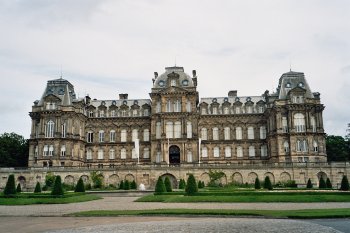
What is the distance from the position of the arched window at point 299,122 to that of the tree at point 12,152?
171ft

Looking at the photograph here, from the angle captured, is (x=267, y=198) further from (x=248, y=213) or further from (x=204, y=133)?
(x=204, y=133)

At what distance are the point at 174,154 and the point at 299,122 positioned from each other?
22.5 m

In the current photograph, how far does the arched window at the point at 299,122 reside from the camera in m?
62.9

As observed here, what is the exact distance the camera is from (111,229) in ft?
54.2

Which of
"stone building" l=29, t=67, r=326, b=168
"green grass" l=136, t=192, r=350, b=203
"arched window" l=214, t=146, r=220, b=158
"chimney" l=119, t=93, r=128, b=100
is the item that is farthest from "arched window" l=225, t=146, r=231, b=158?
"green grass" l=136, t=192, r=350, b=203

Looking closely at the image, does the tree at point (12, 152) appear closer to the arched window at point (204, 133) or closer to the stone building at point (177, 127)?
the stone building at point (177, 127)

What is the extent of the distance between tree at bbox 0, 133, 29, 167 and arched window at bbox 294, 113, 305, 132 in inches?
2051

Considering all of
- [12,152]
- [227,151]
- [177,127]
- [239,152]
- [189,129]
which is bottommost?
[239,152]

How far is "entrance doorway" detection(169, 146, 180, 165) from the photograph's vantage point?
65.3m

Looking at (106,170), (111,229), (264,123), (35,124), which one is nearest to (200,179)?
(106,170)

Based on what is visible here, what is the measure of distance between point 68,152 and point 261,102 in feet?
123

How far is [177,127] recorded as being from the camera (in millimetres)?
65250

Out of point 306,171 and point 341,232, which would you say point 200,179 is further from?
point 341,232

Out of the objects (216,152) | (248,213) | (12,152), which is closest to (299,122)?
(216,152)
